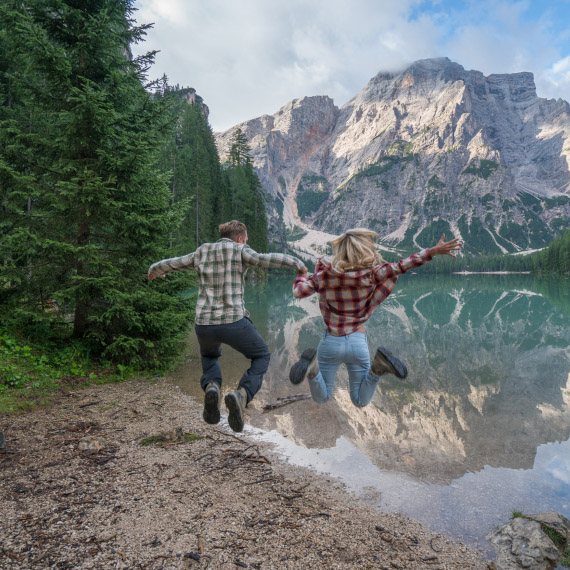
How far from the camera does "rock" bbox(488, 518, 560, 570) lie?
513 cm

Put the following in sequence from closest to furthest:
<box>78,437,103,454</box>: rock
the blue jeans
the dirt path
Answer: the dirt path
the blue jeans
<box>78,437,103,454</box>: rock

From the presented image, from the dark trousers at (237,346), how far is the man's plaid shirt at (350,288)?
0.88 metres

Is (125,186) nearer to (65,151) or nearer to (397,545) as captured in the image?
(65,151)

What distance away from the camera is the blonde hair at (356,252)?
4758mm

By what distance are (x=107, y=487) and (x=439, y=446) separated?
6658 millimetres

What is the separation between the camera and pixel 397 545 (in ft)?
16.6

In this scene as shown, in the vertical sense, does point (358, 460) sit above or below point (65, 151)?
below

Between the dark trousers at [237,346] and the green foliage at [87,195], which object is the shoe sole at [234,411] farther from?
the green foliage at [87,195]

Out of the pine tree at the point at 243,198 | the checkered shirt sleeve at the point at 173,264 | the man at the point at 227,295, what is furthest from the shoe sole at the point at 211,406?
the pine tree at the point at 243,198

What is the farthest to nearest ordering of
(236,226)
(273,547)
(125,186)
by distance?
1. (125,186)
2. (236,226)
3. (273,547)

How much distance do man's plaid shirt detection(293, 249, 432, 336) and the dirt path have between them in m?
2.48

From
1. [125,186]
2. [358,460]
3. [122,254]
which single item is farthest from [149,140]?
[358,460]

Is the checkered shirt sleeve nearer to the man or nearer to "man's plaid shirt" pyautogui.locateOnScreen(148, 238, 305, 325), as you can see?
the man

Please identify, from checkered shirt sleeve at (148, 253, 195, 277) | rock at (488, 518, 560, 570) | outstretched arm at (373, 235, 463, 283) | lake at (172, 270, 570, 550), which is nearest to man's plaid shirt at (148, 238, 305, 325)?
checkered shirt sleeve at (148, 253, 195, 277)
